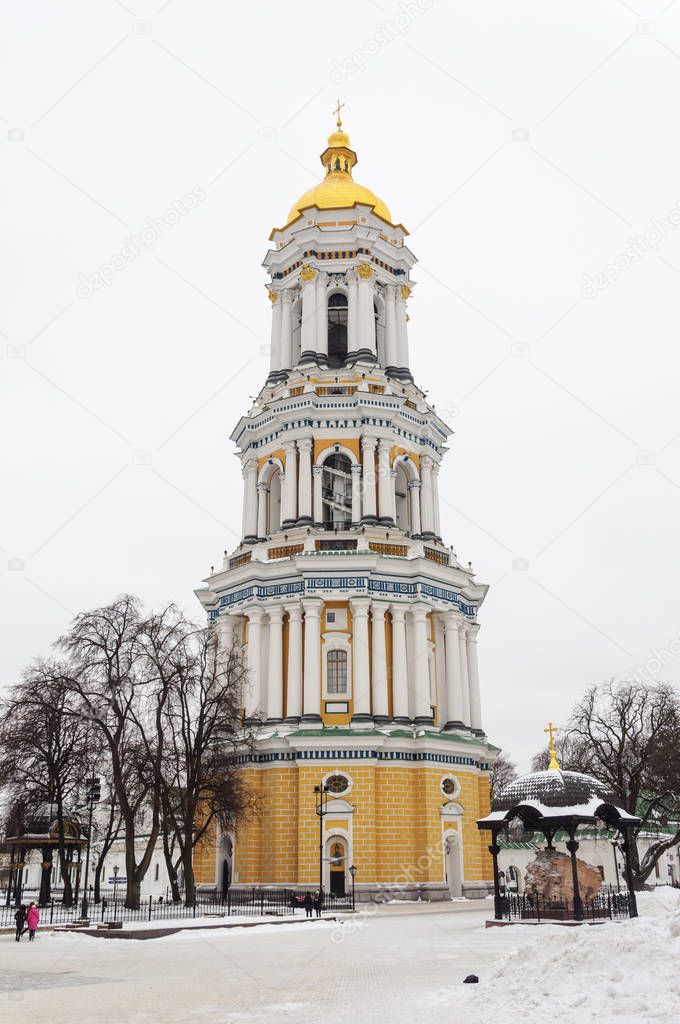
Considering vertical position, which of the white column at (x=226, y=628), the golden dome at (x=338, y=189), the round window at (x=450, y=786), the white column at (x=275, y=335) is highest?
the golden dome at (x=338, y=189)

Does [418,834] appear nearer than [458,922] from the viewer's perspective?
No

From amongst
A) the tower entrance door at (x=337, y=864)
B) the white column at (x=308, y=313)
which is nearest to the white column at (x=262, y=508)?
the white column at (x=308, y=313)

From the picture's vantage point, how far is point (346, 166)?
56.3 metres

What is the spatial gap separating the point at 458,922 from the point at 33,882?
62446 mm

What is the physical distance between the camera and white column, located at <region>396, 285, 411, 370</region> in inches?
2005

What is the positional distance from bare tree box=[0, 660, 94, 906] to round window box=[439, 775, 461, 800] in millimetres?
15094

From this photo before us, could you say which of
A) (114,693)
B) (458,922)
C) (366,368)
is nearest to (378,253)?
(366,368)

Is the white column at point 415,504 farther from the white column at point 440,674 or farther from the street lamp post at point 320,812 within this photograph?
the street lamp post at point 320,812

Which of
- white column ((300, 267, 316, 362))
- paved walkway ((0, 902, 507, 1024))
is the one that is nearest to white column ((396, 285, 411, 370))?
white column ((300, 267, 316, 362))

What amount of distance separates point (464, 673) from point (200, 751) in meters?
15.7

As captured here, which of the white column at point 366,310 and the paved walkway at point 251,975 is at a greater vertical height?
the white column at point 366,310

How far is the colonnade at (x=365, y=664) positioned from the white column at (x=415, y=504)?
194 inches

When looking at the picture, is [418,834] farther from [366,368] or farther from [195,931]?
[366,368]

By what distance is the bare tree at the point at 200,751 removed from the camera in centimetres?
3356
